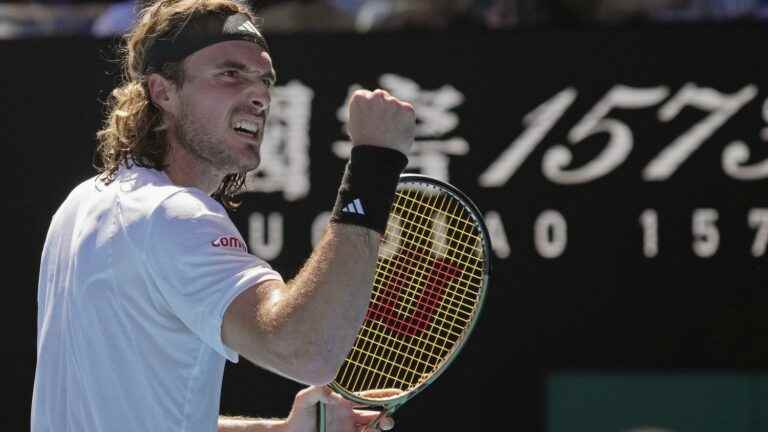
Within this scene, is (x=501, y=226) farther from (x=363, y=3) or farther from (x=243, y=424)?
(x=243, y=424)

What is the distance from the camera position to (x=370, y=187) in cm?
226

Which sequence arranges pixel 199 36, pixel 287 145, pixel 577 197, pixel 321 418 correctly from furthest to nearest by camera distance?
1. pixel 287 145
2. pixel 577 197
3. pixel 321 418
4. pixel 199 36

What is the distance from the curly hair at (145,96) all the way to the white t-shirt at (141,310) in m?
Answer: 0.16

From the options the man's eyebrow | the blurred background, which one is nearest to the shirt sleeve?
the man's eyebrow

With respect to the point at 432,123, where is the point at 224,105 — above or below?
below

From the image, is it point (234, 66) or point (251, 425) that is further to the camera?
point (251, 425)

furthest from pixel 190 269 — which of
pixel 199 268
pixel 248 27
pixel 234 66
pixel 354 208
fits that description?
pixel 248 27

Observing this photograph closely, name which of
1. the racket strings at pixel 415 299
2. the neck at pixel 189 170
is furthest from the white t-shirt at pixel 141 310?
the racket strings at pixel 415 299

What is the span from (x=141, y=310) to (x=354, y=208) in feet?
1.27

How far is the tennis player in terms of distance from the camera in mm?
2145

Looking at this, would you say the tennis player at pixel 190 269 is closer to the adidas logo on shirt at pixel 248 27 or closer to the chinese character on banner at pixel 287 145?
the adidas logo on shirt at pixel 248 27

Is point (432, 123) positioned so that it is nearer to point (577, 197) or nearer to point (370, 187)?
point (577, 197)

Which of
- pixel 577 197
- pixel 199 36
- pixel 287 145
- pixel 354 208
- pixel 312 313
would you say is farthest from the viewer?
pixel 287 145

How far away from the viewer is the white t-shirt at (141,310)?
220 cm
